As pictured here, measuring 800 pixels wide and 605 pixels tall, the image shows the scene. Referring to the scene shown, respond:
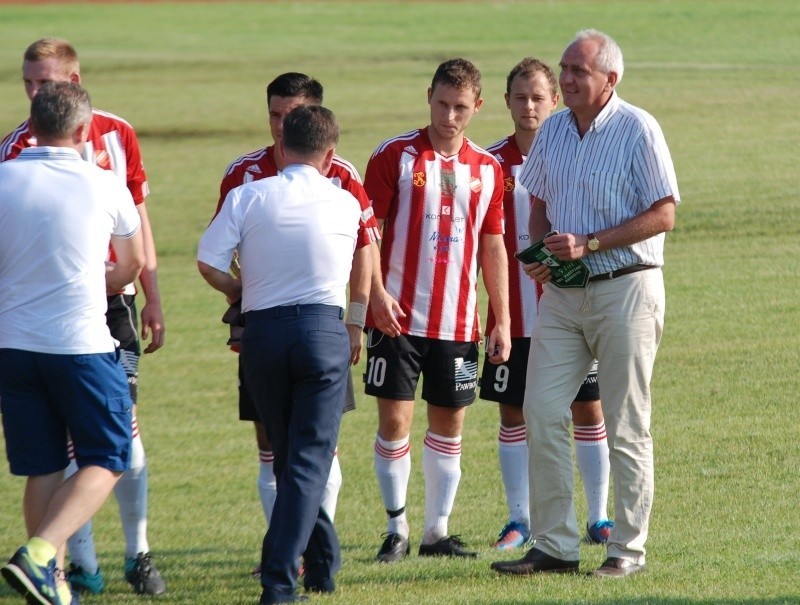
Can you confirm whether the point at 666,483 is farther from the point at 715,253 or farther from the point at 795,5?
the point at 795,5

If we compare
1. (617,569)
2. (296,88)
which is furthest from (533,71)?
(617,569)

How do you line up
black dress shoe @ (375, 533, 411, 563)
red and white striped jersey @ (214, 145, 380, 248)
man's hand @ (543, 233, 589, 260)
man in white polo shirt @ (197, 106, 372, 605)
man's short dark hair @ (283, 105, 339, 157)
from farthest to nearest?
black dress shoe @ (375, 533, 411, 563) → red and white striped jersey @ (214, 145, 380, 248) → man's hand @ (543, 233, 589, 260) → man's short dark hair @ (283, 105, 339, 157) → man in white polo shirt @ (197, 106, 372, 605)

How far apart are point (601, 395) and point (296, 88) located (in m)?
1.79

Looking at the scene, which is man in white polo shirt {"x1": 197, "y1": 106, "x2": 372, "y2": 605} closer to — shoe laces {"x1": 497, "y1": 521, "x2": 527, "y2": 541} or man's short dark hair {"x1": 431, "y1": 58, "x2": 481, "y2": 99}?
man's short dark hair {"x1": 431, "y1": 58, "x2": 481, "y2": 99}

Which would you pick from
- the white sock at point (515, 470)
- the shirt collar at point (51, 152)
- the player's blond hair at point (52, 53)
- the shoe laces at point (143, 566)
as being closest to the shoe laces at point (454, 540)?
the white sock at point (515, 470)

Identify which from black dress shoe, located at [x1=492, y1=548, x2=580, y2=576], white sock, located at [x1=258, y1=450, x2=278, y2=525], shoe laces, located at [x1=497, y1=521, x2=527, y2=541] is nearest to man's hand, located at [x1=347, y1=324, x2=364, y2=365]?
white sock, located at [x1=258, y1=450, x2=278, y2=525]

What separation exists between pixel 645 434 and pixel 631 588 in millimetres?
626

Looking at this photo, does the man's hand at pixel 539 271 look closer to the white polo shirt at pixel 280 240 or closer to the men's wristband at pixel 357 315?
the men's wristband at pixel 357 315

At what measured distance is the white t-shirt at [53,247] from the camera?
4293 mm

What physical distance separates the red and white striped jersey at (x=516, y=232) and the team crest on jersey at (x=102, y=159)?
1.81 metres

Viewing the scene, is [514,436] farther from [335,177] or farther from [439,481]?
[335,177]

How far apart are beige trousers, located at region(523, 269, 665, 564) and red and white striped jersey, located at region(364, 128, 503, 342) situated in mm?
786

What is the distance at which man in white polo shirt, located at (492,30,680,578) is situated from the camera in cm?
482

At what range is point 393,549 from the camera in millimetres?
5688
